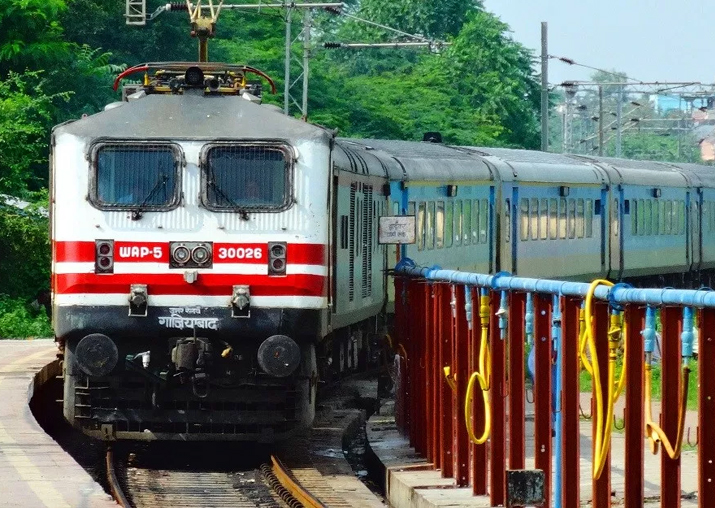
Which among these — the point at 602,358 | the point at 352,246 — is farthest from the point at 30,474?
the point at 352,246

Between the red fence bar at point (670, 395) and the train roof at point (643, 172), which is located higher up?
the train roof at point (643, 172)

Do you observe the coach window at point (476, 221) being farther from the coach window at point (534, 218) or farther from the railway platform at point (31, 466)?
the railway platform at point (31, 466)

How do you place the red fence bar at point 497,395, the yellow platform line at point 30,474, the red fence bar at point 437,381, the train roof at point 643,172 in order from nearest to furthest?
the yellow platform line at point 30,474 < the red fence bar at point 497,395 < the red fence bar at point 437,381 < the train roof at point 643,172

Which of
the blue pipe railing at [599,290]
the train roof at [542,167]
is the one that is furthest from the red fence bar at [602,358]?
the train roof at [542,167]

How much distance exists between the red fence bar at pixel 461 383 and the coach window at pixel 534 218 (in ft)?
47.4

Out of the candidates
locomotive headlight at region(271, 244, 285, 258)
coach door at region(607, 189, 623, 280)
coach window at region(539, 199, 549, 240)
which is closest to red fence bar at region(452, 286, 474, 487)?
locomotive headlight at region(271, 244, 285, 258)

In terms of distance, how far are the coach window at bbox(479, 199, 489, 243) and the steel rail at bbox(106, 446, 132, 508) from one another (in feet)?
33.5

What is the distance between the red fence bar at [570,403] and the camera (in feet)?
28.5

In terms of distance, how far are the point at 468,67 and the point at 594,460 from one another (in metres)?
63.5

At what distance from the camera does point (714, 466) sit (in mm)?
7016

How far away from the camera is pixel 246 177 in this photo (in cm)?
1302

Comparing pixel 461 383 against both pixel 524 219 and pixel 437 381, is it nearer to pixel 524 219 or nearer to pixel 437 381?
pixel 437 381

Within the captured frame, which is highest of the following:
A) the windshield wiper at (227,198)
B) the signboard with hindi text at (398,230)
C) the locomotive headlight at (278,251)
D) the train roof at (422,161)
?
the train roof at (422,161)

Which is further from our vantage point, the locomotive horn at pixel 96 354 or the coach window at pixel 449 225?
the coach window at pixel 449 225
